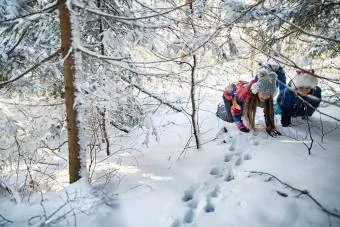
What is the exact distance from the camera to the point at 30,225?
394cm

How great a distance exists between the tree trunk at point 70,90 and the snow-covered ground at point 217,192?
0.29 m

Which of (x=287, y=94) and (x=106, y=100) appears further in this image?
(x=287, y=94)

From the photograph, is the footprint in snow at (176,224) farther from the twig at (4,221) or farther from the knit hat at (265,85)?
the knit hat at (265,85)

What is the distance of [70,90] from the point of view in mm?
4457

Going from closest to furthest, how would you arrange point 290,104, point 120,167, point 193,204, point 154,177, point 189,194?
point 193,204 < point 189,194 < point 154,177 < point 120,167 < point 290,104

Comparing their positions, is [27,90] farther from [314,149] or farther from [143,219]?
[314,149]

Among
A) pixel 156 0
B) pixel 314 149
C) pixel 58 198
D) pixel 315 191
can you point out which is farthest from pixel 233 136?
pixel 58 198

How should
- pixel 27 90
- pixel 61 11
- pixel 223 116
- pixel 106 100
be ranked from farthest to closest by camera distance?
pixel 223 116, pixel 27 90, pixel 106 100, pixel 61 11

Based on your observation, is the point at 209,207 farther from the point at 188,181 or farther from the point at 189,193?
the point at 188,181

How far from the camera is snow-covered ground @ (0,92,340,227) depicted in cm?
386

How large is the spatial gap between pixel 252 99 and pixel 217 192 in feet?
6.20

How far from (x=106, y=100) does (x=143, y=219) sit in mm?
1740

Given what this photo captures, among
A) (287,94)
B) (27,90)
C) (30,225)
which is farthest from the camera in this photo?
(27,90)

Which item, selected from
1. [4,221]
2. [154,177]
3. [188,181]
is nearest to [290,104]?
[188,181]
